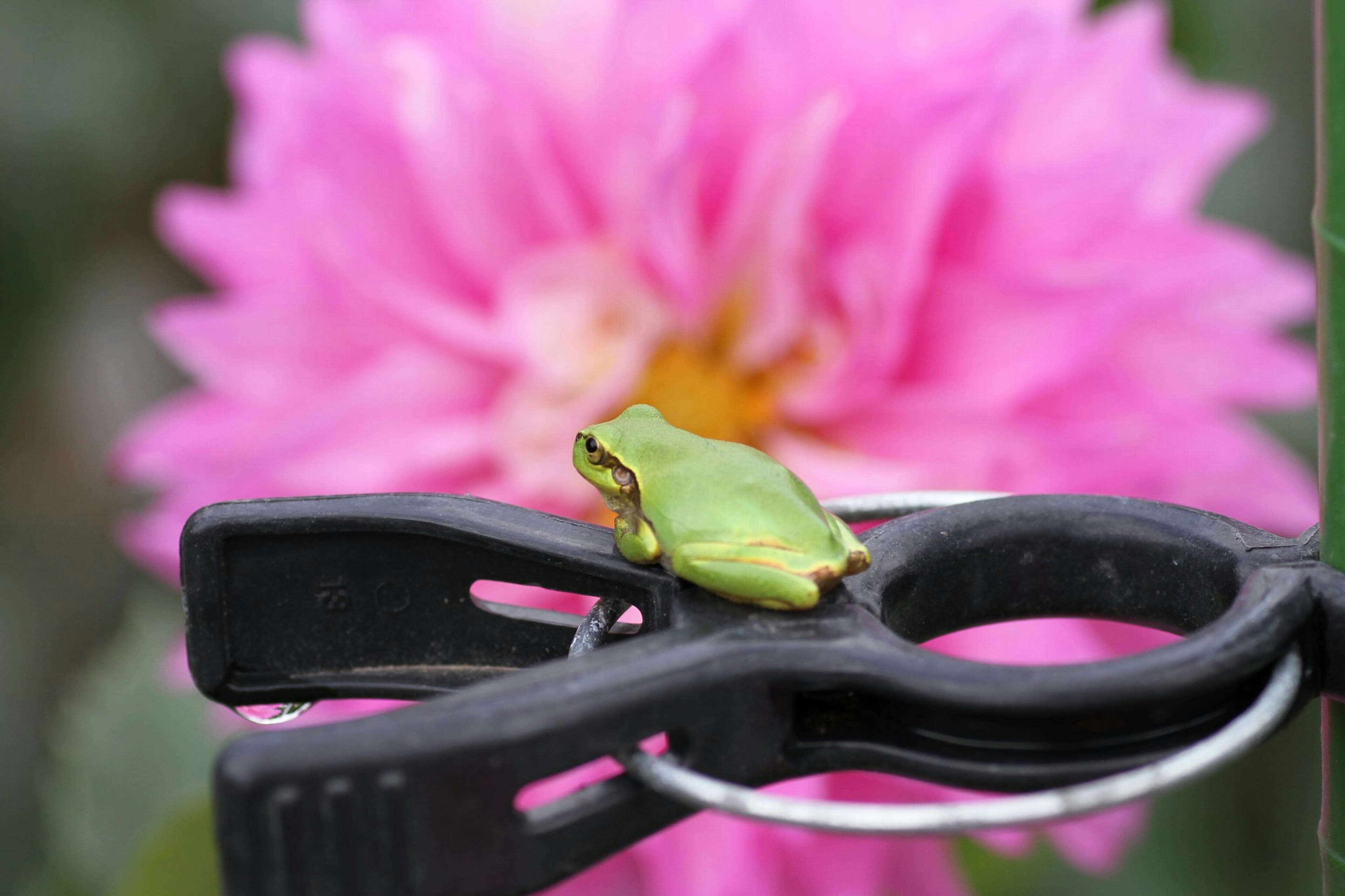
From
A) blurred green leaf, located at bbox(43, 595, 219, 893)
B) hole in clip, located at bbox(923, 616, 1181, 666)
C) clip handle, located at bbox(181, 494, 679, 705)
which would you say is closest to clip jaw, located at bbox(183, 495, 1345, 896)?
clip handle, located at bbox(181, 494, 679, 705)

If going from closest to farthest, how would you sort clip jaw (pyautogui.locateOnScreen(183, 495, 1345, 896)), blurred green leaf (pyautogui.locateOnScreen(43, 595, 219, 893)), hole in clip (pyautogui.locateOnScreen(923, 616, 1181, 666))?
1. clip jaw (pyautogui.locateOnScreen(183, 495, 1345, 896))
2. hole in clip (pyautogui.locateOnScreen(923, 616, 1181, 666))
3. blurred green leaf (pyautogui.locateOnScreen(43, 595, 219, 893))

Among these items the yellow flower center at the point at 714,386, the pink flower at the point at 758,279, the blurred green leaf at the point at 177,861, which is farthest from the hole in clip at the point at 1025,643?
the blurred green leaf at the point at 177,861

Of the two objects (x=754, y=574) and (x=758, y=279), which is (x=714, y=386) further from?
(x=754, y=574)

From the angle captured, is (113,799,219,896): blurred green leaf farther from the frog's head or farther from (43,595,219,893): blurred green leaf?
the frog's head

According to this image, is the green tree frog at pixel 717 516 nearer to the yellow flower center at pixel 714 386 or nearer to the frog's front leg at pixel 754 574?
the frog's front leg at pixel 754 574

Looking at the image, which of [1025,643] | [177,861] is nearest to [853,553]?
[1025,643]

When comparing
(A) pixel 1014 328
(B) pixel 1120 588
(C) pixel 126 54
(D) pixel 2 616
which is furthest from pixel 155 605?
(B) pixel 1120 588
